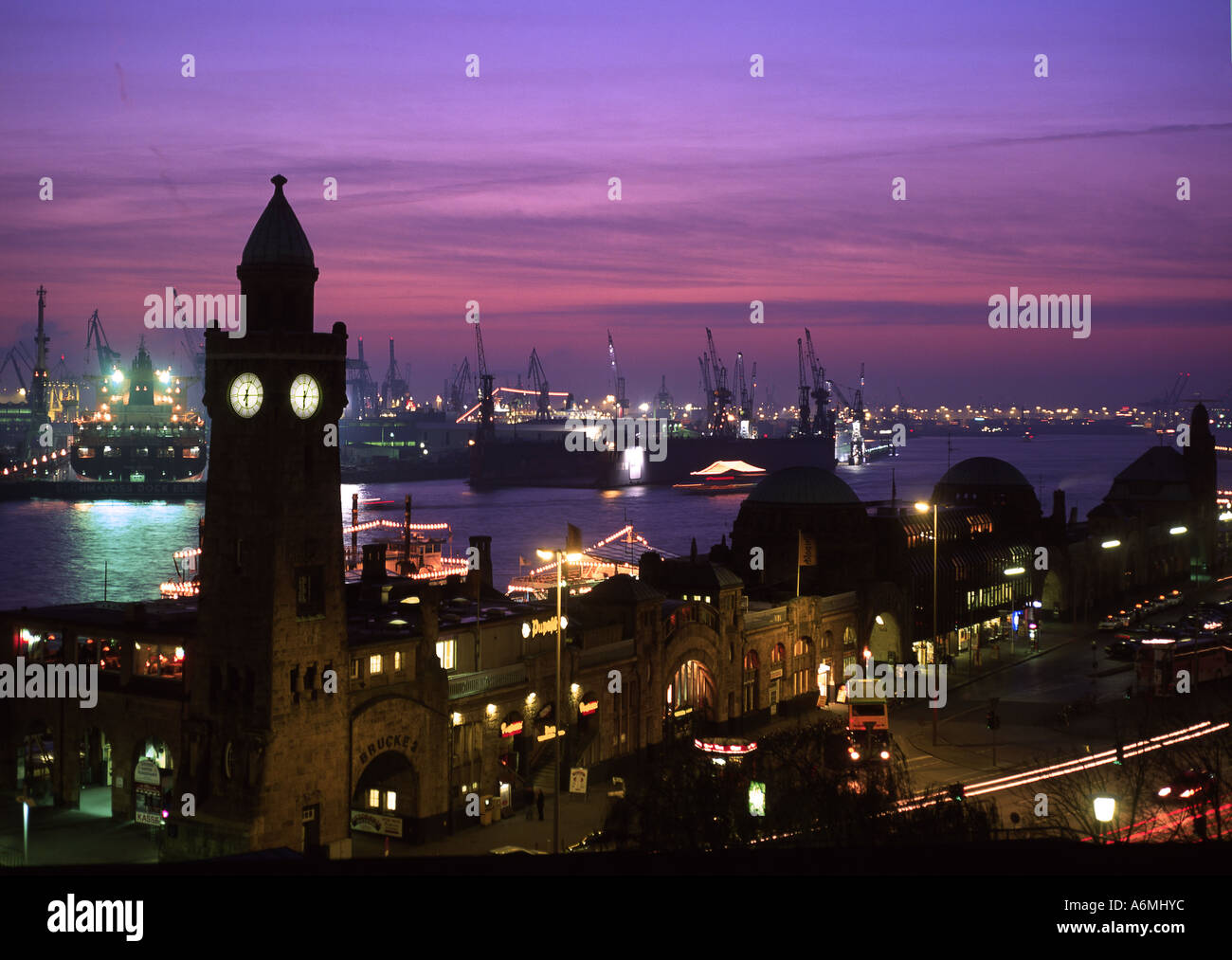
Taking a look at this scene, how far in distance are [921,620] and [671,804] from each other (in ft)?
117

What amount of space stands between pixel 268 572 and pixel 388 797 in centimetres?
801

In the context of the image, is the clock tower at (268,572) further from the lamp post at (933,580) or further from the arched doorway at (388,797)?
the lamp post at (933,580)

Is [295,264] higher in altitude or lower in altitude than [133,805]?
higher

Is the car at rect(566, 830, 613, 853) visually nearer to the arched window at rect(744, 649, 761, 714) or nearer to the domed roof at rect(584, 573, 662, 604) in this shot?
the domed roof at rect(584, 573, 662, 604)

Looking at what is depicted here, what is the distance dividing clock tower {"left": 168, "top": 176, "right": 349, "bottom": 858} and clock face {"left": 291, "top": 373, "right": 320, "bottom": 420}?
0.02m

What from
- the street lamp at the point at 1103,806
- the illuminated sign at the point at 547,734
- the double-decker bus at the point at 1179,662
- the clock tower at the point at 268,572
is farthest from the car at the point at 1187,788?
the double-decker bus at the point at 1179,662

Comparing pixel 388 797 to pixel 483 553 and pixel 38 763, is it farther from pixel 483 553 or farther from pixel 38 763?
pixel 483 553

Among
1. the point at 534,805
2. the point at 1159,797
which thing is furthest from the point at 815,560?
the point at 1159,797

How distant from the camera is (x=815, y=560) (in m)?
59.3

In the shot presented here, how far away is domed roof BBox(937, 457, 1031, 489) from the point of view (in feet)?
277

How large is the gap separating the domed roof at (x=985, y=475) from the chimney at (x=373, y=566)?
1748 inches

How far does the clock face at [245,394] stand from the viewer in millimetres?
31297
